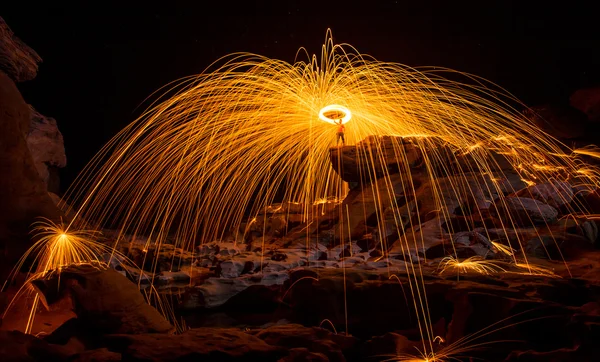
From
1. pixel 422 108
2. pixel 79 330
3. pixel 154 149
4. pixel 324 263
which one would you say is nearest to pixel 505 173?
pixel 422 108

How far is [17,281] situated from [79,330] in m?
2.67

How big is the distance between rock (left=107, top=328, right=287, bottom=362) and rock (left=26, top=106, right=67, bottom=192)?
13359 millimetres

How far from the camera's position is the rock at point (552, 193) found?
29.4ft

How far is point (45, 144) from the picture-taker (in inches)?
603

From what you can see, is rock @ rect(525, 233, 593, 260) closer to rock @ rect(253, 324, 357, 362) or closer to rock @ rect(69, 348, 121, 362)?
rock @ rect(253, 324, 357, 362)

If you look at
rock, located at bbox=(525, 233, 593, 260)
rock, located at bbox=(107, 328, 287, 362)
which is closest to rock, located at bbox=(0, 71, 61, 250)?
rock, located at bbox=(107, 328, 287, 362)

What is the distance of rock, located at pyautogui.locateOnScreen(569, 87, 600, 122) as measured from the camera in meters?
14.0

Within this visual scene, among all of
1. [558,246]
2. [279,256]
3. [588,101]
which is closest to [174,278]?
[279,256]

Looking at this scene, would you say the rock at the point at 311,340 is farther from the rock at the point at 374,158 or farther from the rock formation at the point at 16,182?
the rock at the point at 374,158

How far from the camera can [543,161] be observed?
10.9 meters

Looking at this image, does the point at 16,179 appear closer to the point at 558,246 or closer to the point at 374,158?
the point at 374,158

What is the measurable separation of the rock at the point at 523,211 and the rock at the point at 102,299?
285 inches

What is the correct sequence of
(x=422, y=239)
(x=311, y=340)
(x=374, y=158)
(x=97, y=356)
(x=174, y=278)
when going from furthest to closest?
(x=374, y=158) → (x=422, y=239) → (x=174, y=278) → (x=311, y=340) → (x=97, y=356)

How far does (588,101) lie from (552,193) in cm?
751
